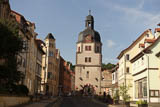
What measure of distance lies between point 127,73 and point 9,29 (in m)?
36.2

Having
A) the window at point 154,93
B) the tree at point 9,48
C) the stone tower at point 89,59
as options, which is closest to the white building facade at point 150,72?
the window at point 154,93

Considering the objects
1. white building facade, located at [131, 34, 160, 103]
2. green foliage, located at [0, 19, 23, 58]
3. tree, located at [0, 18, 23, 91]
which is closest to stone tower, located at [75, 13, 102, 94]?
white building facade, located at [131, 34, 160, 103]

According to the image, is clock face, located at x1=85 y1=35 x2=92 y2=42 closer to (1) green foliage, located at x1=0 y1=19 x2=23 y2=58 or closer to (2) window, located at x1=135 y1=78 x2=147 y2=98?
(2) window, located at x1=135 y1=78 x2=147 y2=98

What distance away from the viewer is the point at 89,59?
95.1 metres

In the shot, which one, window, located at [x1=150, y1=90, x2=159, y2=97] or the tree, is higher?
the tree

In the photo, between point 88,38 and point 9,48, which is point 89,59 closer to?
point 88,38

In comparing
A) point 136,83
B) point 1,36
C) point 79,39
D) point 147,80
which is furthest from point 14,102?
point 79,39

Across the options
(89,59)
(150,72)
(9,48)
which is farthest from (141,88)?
(89,59)

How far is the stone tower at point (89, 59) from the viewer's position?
91.5 metres

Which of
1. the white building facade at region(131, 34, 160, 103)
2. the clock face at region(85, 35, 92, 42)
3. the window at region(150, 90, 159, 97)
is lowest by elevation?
the window at region(150, 90, 159, 97)

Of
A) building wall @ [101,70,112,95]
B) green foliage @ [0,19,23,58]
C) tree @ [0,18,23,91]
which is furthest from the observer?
building wall @ [101,70,112,95]

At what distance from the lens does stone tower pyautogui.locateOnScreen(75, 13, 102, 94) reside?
91500 mm

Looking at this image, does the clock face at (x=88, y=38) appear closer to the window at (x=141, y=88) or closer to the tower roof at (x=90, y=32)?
the tower roof at (x=90, y=32)

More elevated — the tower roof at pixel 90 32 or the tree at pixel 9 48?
the tower roof at pixel 90 32
